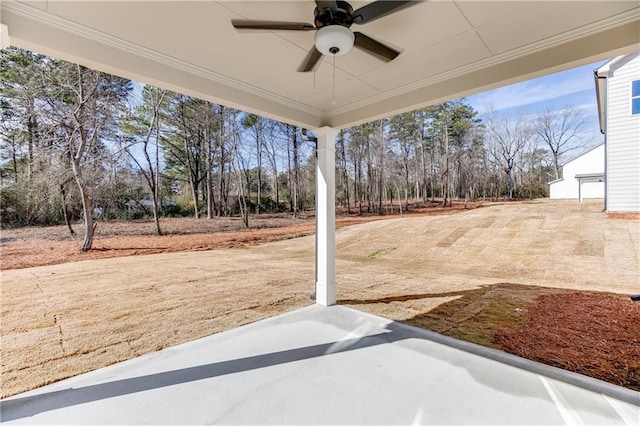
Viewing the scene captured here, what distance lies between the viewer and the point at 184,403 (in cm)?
179

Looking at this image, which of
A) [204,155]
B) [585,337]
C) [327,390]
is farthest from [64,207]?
[585,337]

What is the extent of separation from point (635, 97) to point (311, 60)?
337 inches

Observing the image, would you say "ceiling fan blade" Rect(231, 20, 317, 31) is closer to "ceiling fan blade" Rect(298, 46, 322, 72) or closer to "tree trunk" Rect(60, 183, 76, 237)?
"ceiling fan blade" Rect(298, 46, 322, 72)

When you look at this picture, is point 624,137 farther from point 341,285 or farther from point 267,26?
point 267,26

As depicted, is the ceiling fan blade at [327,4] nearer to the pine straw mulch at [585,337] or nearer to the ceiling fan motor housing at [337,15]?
the ceiling fan motor housing at [337,15]

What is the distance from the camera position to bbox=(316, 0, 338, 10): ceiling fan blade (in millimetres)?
1497

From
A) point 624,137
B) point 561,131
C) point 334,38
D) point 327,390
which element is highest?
point 561,131

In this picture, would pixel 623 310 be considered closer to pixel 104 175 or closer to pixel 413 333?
pixel 413 333

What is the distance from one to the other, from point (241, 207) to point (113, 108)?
421cm

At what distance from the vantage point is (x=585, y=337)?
283 centimetres

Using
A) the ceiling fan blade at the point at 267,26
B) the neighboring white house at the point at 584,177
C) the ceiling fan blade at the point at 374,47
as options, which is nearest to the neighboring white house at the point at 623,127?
the neighboring white house at the point at 584,177

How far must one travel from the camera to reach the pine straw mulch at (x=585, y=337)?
2.25 metres

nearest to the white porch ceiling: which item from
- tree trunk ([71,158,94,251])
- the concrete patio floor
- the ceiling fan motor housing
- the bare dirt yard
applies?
the ceiling fan motor housing

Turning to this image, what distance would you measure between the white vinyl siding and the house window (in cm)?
3
